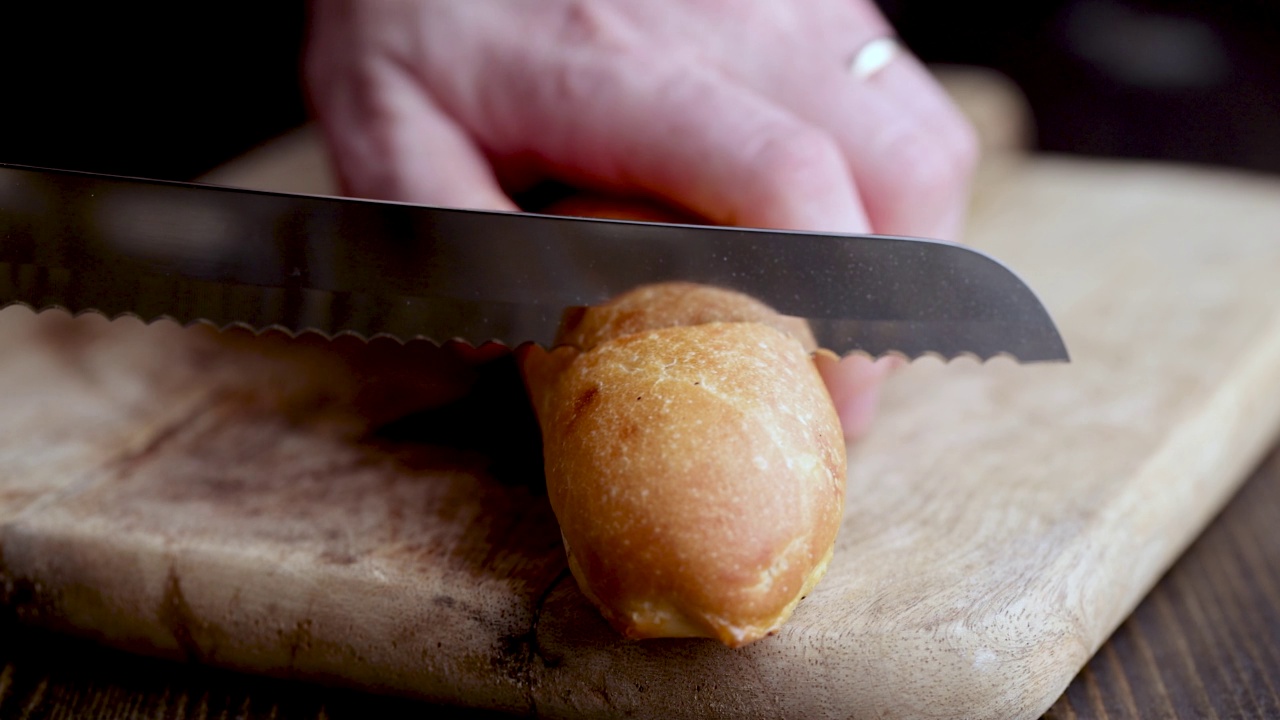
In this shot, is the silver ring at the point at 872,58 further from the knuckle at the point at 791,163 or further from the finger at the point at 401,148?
the finger at the point at 401,148

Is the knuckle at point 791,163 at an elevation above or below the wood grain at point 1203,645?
above

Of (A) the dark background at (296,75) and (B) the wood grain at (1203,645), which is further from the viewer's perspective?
(A) the dark background at (296,75)

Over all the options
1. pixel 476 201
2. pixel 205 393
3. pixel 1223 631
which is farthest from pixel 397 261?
pixel 1223 631

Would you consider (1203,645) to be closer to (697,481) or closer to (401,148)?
(697,481)

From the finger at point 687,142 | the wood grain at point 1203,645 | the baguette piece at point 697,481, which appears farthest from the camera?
the finger at point 687,142

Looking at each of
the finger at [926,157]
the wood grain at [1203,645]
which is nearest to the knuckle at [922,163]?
the finger at [926,157]

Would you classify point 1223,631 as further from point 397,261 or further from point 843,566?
point 397,261
